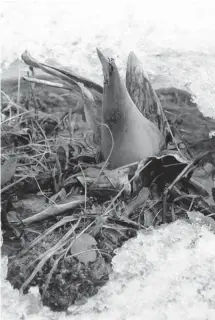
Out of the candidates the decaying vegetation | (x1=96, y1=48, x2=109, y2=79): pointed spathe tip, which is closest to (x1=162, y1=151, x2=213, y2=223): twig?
the decaying vegetation

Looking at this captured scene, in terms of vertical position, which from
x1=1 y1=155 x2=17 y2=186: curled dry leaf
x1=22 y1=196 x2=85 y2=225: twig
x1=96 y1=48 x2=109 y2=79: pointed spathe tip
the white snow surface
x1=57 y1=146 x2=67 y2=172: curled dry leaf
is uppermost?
x1=96 y1=48 x2=109 y2=79: pointed spathe tip

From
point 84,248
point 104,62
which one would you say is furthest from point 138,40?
point 84,248

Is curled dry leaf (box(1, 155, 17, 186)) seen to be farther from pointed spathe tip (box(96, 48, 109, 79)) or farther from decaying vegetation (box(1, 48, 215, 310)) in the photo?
pointed spathe tip (box(96, 48, 109, 79))

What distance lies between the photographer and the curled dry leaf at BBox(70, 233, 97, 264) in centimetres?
117

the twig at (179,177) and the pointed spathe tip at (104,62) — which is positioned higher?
the pointed spathe tip at (104,62)

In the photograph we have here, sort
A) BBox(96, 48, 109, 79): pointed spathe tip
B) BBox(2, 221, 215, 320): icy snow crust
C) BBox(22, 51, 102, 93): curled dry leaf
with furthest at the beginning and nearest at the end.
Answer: BBox(22, 51, 102, 93): curled dry leaf
BBox(96, 48, 109, 79): pointed spathe tip
BBox(2, 221, 215, 320): icy snow crust

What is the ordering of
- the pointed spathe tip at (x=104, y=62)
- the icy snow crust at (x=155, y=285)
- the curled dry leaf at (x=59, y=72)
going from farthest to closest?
the curled dry leaf at (x=59, y=72), the pointed spathe tip at (x=104, y=62), the icy snow crust at (x=155, y=285)

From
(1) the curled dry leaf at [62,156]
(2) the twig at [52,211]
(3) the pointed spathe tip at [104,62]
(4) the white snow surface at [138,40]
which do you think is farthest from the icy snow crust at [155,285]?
(3) the pointed spathe tip at [104,62]

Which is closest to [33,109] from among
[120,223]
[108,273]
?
[120,223]

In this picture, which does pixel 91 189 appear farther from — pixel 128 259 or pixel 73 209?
pixel 128 259

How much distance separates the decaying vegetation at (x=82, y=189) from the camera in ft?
3.80

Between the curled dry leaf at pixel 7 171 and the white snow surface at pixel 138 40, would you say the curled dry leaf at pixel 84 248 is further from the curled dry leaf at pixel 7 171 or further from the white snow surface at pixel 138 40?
the curled dry leaf at pixel 7 171

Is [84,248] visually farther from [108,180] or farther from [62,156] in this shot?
[62,156]

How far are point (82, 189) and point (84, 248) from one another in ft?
0.63
